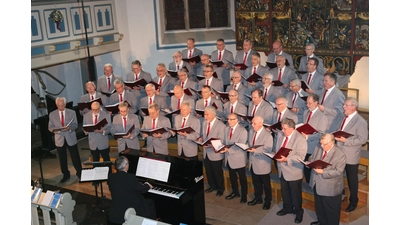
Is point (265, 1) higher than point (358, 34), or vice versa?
point (265, 1)

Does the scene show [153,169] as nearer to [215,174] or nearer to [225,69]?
[215,174]

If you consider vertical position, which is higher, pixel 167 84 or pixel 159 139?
pixel 167 84

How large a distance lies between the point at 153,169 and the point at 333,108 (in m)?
3.12

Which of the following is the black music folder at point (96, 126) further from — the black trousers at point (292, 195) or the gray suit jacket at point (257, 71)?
the black trousers at point (292, 195)

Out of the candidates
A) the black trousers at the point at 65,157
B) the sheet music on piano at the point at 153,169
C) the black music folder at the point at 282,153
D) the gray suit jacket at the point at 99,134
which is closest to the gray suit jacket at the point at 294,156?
the black music folder at the point at 282,153

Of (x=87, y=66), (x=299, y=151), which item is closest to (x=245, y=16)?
(x=87, y=66)

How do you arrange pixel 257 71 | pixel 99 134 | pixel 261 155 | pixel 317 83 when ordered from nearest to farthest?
pixel 261 155 < pixel 99 134 < pixel 317 83 < pixel 257 71

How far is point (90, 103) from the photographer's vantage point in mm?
9500

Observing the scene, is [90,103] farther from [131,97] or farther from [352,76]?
[352,76]

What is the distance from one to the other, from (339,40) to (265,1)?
2267 mm

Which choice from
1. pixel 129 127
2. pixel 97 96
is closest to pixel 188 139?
pixel 129 127

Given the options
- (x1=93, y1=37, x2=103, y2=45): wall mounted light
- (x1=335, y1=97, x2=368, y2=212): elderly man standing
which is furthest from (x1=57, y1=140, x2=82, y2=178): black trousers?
(x1=335, y1=97, x2=368, y2=212): elderly man standing

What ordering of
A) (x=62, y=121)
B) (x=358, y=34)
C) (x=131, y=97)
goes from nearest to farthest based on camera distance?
(x=62, y=121), (x=131, y=97), (x=358, y=34)

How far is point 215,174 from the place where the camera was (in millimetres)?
8516
